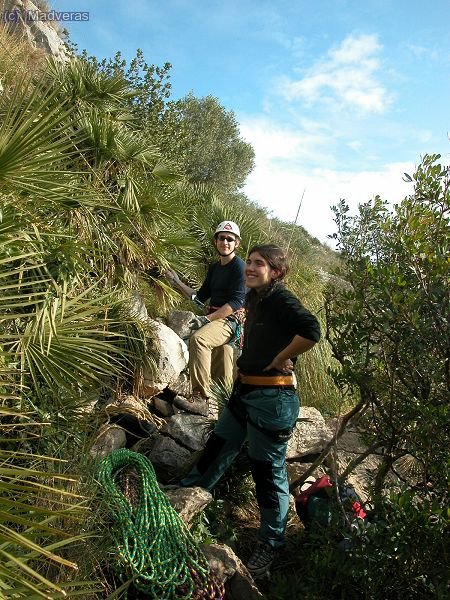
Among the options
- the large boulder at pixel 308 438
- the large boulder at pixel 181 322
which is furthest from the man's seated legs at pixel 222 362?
the large boulder at pixel 181 322

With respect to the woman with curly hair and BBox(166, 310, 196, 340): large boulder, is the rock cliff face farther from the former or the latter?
the woman with curly hair

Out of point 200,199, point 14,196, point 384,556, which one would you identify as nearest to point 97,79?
point 200,199

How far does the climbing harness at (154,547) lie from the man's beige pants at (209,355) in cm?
174

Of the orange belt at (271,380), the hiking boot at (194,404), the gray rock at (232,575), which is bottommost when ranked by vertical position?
the gray rock at (232,575)

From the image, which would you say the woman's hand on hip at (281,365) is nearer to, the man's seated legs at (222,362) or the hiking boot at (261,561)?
the hiking boot at (261,561)

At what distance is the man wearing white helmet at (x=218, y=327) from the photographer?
17.0 ft

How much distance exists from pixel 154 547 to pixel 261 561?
730 millimetres

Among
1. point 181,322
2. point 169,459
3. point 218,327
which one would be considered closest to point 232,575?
point 169,459

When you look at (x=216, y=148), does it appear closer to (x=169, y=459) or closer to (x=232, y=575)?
(x=169, y=459)

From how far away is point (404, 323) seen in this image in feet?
8.95

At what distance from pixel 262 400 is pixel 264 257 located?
92 cm

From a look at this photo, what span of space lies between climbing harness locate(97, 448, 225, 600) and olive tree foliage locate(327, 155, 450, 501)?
1118 mm

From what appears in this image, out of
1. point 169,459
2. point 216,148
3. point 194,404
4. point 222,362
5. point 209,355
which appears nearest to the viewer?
point 169,459

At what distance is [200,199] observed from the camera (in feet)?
31.9
